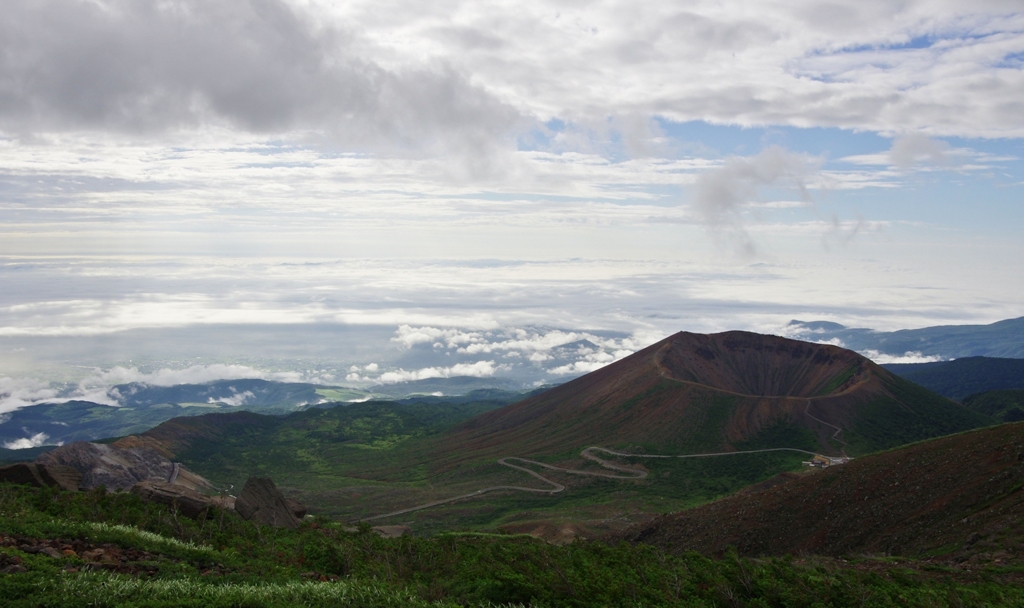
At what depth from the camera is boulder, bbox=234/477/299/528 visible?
44.5m

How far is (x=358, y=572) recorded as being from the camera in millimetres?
27391

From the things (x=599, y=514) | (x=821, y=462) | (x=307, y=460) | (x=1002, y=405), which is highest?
(x=1002, y=405)

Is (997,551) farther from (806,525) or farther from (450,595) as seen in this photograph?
(450,595)

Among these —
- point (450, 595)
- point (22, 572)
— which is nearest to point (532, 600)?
point (450, 595)

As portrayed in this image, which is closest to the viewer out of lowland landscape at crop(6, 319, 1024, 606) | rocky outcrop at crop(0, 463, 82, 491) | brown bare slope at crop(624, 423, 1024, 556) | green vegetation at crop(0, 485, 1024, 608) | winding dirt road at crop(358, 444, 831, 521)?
green vegetation at crop(0, 485, 1024, 608)

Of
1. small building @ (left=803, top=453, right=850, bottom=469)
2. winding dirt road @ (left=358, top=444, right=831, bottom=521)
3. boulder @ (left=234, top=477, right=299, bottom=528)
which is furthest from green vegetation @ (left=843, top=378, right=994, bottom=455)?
boulder @ (left=234, top=477, right=299, bottom=528)

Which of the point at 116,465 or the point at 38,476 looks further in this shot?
the point at 116,465

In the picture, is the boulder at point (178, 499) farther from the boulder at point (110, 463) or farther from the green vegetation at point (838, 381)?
the green vegetation at point (838, 381)

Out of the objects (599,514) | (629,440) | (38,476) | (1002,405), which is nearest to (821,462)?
(629,440)

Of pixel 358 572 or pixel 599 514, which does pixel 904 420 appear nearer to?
pixel 599 514

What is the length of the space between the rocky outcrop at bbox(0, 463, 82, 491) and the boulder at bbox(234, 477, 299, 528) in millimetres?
10144

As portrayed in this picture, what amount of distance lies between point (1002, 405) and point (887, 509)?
565 feet

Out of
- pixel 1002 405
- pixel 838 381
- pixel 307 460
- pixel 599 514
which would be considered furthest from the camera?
pixel 1002 405

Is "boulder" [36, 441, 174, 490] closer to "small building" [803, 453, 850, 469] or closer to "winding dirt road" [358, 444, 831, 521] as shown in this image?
"winding dirt road" [358, 444, 831, 521]
